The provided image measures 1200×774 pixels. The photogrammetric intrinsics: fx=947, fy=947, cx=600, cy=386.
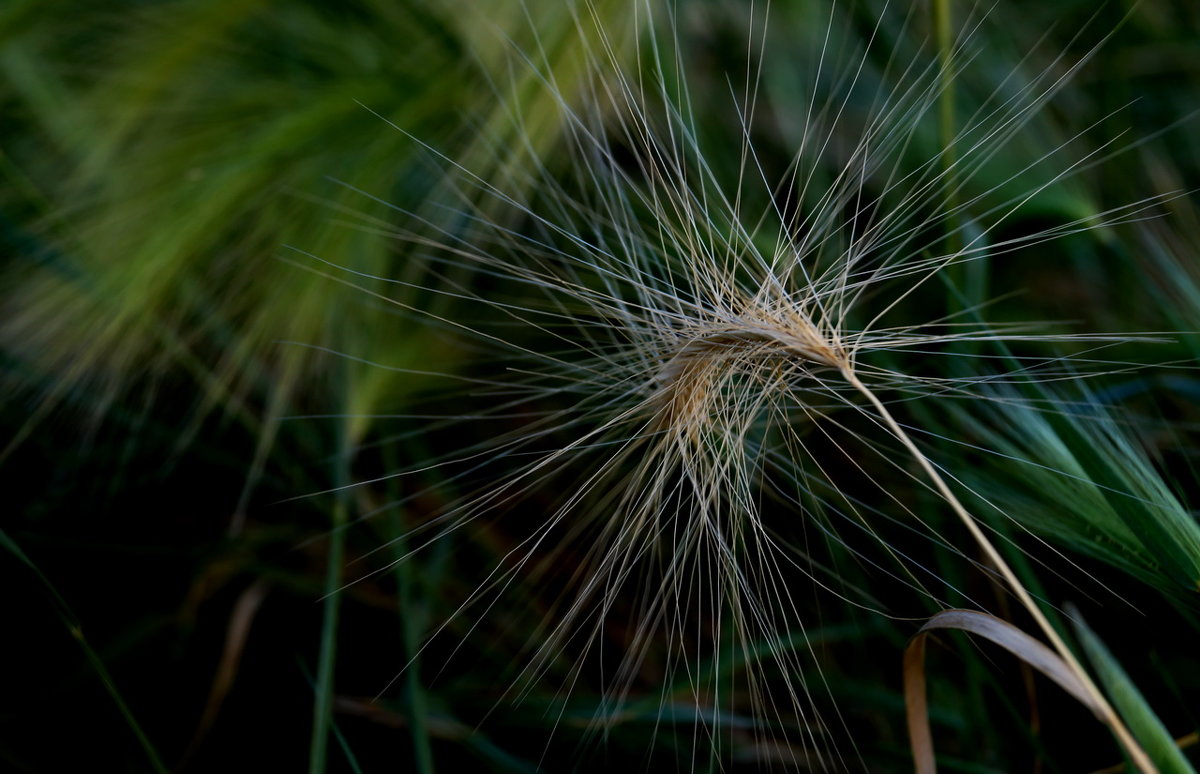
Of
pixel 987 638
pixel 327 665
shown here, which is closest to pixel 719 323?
pixel 987 638

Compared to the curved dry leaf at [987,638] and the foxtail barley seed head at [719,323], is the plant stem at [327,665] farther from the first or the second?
the curved dry leaf at [987,638]

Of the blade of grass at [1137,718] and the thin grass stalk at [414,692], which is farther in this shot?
the thin grass stalk at [414,692]

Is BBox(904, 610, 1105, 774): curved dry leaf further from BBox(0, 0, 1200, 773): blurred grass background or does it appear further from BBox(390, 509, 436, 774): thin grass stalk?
BBox(390, 509, 436, 774): thin grass stalk

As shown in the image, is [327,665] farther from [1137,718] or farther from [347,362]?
[1137,718]

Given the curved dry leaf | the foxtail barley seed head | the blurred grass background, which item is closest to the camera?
the curved dry leaf

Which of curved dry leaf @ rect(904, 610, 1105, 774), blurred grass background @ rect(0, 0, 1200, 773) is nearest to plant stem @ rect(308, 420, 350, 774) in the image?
blurred grass background @ rect(0, 0, 1200, 773)

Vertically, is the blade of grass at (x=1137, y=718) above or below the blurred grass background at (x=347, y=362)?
below

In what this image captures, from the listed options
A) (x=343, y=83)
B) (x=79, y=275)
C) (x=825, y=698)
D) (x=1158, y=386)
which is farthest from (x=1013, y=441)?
(x=79, y=275)

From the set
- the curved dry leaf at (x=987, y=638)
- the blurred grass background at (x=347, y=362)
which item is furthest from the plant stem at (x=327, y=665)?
the curved dry leaf at (x=987, y=638)

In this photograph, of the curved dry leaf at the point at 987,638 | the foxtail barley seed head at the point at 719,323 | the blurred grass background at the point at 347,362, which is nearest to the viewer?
the curved dry leaf at the point at 987,638
